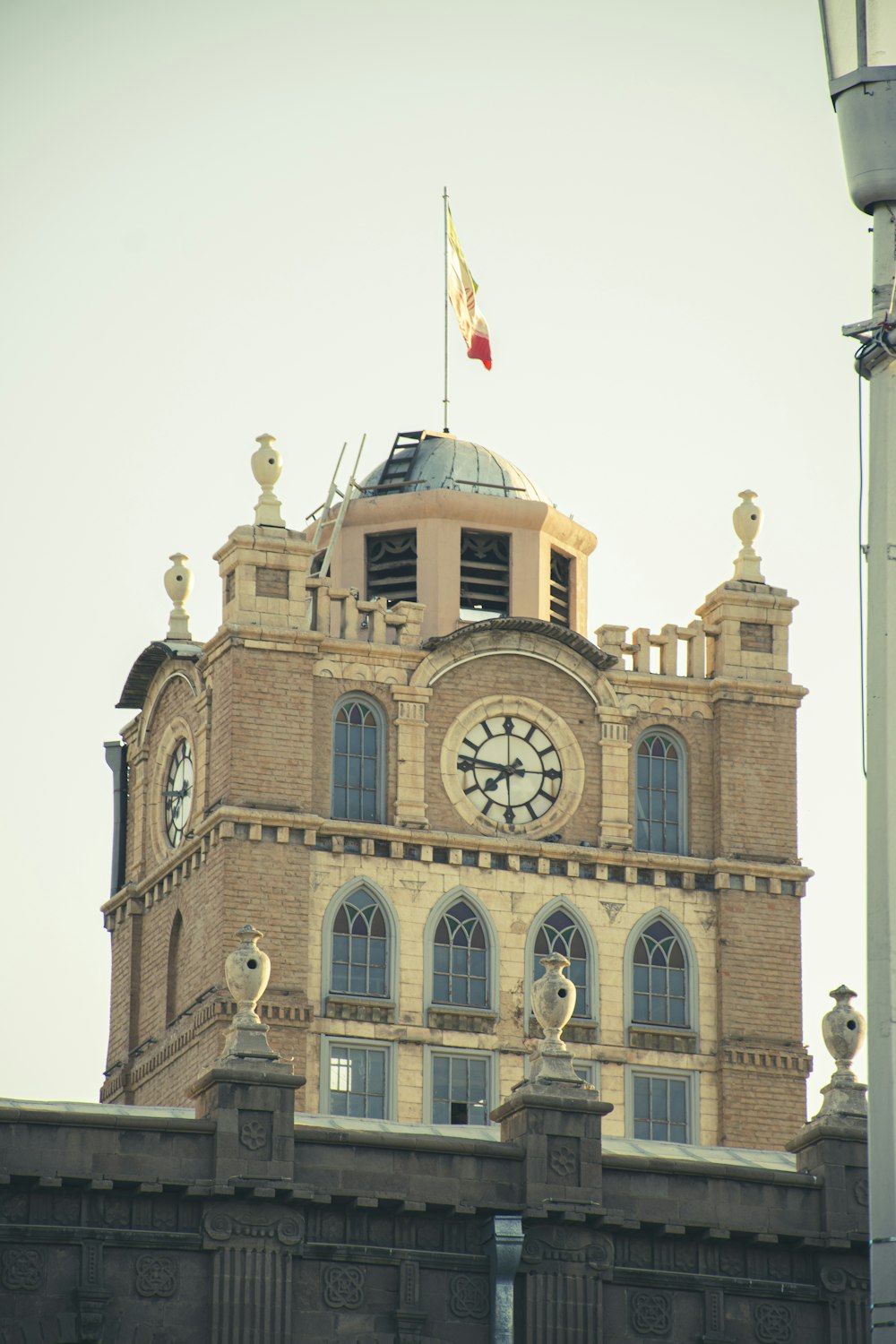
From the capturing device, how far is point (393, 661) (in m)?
77.4

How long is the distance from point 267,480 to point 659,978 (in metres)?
11.9

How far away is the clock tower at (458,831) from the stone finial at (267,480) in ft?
0.22

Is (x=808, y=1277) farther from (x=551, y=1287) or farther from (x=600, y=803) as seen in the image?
(x=600, y=803)

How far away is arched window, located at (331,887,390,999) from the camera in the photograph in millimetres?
75375

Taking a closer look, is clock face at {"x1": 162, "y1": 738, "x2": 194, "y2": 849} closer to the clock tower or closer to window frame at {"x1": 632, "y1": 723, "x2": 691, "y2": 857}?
the clock tower

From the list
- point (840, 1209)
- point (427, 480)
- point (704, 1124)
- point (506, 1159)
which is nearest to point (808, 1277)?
point (840, 1209)

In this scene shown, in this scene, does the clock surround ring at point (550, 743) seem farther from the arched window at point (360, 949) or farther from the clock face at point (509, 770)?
the arched window at point (360, 949)

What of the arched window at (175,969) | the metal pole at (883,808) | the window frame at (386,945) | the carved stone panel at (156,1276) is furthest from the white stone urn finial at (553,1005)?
the arched window at (175,969)

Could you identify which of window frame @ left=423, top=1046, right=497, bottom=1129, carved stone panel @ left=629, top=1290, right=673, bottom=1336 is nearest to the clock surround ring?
window frame @ left=423, top=1046, right=497, bottom=1129

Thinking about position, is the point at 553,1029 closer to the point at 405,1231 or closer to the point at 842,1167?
the point at 405,1231

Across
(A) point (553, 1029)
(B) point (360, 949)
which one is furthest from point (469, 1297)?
(B) point (360, 949)

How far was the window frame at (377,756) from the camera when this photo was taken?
76438mm

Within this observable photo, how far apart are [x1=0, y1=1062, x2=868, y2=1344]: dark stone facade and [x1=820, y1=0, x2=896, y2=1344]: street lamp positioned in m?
5.09

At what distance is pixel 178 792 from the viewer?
259 feet
